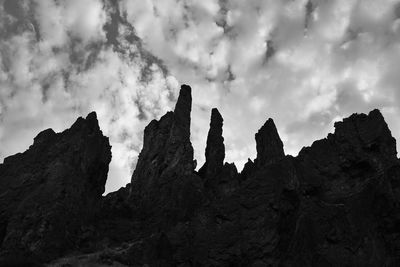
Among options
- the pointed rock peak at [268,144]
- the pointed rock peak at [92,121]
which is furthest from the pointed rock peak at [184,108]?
the pointed rock peak at [92,121]

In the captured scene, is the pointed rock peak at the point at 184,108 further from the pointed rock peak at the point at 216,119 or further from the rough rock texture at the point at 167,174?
the pointed rock peak at the point at 216,119

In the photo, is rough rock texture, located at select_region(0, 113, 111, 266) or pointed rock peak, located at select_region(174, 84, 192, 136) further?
pointed rock peak, located at select_region(174, 84, 192, 136)

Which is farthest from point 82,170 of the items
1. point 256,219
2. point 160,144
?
point 256,219

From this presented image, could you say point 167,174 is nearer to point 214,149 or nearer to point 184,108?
point 214,149

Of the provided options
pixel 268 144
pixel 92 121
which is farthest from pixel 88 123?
pixel 268 144

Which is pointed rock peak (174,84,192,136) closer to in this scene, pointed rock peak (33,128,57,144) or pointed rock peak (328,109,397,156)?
pointed rock peak (33,128,57,144)

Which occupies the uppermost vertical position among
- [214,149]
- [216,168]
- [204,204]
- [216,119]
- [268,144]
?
[216,119]

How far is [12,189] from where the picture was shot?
73000mm

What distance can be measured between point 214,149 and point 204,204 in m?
26.0

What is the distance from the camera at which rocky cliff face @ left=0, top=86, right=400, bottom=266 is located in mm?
59281

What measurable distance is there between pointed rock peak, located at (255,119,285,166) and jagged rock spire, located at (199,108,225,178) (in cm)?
820

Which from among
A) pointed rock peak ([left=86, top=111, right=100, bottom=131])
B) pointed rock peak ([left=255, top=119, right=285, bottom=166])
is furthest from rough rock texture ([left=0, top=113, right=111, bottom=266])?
pointed rock peak ([left=255, top=119, right=285, bottom=166])

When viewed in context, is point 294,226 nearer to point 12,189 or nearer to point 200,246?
point 200,246

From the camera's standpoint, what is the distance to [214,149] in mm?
92875
